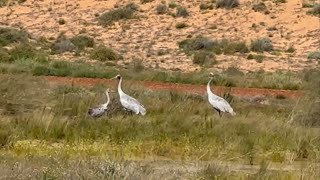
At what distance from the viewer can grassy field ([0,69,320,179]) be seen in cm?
1150

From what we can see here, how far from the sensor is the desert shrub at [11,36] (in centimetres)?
4959

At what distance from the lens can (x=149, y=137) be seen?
15.6m

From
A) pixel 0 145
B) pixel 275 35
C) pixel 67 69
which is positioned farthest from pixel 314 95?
pixel 275 35

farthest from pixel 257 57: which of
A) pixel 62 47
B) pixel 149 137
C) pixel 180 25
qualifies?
pixel 149 137

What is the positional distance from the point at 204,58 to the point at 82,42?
29.1ft

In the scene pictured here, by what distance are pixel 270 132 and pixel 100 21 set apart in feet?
137

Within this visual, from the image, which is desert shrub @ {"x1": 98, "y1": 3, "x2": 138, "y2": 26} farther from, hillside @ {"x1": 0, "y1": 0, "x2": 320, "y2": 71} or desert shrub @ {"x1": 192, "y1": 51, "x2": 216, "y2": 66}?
desert shrub @ {"x1": 192, "y1": 51, "x2": 216, "y2": 66}

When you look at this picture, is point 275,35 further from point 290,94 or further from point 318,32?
point 290,94

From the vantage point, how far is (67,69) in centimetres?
3666

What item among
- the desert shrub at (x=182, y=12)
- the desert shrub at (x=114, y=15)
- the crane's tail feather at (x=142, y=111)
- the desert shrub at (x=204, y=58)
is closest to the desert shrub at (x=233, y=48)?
the desert shrub at (x=204, y=58)

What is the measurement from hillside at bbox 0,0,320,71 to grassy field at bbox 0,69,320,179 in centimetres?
2665

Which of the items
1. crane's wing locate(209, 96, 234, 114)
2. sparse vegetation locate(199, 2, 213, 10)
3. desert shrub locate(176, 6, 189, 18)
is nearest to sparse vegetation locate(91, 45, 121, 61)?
desert shrub locate(176, 6, 189, 18)

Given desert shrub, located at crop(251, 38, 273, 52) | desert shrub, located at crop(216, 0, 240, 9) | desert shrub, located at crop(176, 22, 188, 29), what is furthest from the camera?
desert shrub, located at crop(216, 0, 240, 9)

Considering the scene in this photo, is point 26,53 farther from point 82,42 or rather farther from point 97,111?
point 97,111
